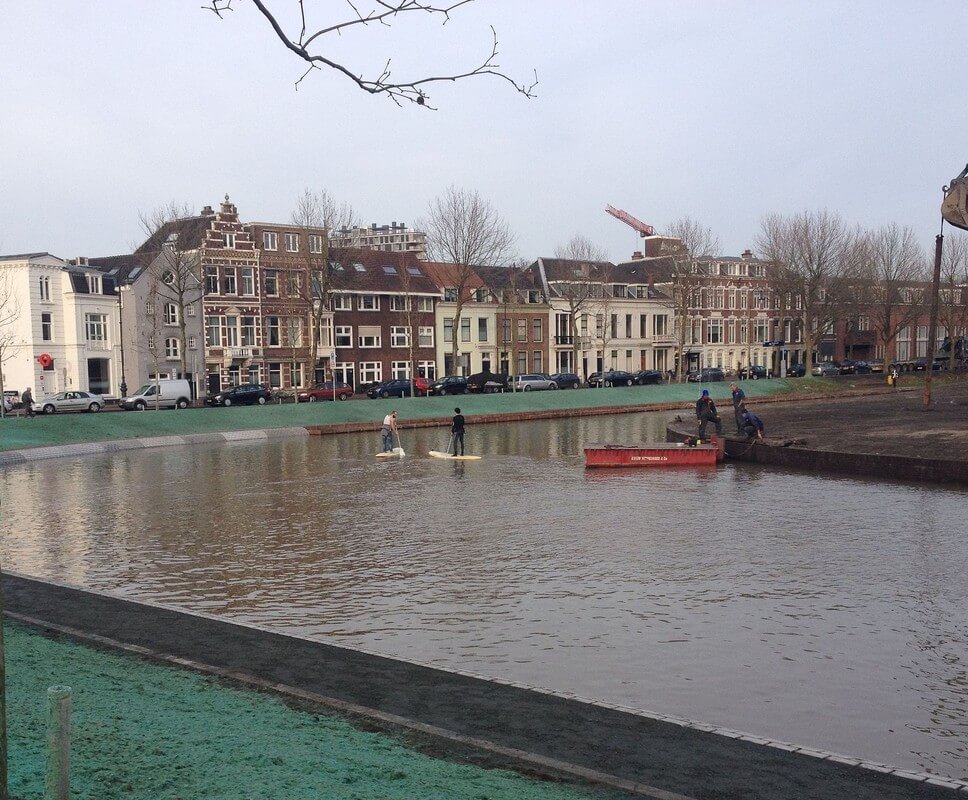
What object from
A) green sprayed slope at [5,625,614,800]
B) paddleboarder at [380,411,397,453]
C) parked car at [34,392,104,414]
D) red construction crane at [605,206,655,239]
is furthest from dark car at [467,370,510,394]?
red construction crane at [605,206,655,239]

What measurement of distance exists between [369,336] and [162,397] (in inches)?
905

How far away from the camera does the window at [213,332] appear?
69694mm

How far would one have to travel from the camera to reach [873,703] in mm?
9539

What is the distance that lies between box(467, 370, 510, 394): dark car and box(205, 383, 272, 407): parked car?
57.2 ft

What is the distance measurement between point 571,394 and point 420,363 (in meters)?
21.8

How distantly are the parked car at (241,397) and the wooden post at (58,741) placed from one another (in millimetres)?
57108

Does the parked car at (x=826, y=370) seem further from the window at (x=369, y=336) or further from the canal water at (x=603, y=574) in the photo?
the canal water at (x=603, y=574)

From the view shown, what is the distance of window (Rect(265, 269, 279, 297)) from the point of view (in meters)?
72.2

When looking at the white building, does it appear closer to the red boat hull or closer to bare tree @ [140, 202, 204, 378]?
bare tree @ [140, 202, 204, 378]

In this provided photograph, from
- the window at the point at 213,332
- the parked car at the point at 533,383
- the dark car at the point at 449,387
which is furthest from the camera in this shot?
the parked car at the point at 533,383

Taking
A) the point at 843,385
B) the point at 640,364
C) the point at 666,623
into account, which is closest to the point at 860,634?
the point at 666,623

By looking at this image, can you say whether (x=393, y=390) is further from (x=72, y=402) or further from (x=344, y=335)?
(x=72, y=402)

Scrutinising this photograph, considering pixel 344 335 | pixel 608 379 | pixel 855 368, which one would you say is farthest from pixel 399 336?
pixel 855 368

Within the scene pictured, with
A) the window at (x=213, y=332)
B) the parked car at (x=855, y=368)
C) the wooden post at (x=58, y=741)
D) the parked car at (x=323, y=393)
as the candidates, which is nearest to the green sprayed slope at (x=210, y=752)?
the wooden post at (x=58, y=741)
